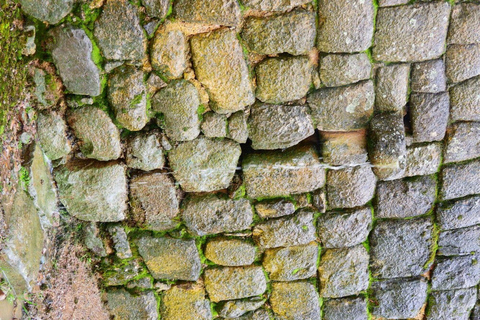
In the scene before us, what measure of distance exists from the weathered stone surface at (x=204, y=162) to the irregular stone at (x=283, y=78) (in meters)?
0.35

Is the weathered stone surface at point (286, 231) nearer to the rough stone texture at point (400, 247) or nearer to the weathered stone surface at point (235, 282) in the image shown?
the weathered stone surface at point (235, 282)

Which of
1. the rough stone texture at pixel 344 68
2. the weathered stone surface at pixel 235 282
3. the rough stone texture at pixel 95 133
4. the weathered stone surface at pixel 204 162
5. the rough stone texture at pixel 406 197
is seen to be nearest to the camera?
the rough stone texture at pixel 344 68

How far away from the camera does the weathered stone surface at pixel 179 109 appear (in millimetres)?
2209

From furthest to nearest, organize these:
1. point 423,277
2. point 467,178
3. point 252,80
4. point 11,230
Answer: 1. point 423,277
2. point 467,178
3. point 252,80
4. point 11,230

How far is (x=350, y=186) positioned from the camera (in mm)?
2447

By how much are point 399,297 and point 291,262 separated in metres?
0.75

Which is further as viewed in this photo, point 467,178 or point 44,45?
point 467,178

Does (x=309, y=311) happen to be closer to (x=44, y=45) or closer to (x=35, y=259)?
(x=35, y=259)

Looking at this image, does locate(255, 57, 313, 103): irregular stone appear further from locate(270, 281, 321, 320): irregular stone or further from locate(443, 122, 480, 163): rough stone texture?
locate(270, 281, 321, 320): irregular stone

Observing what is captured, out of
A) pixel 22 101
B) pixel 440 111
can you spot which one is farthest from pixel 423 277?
pixel 22 101

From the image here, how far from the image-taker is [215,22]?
2064 mm

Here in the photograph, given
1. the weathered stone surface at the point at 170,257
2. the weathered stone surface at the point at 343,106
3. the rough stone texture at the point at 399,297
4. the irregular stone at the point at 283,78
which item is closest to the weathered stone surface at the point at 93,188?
the weathered stone surface at the point at 170,257

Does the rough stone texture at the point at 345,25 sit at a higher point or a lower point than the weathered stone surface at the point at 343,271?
higher

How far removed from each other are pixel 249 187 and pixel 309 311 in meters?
0.96
